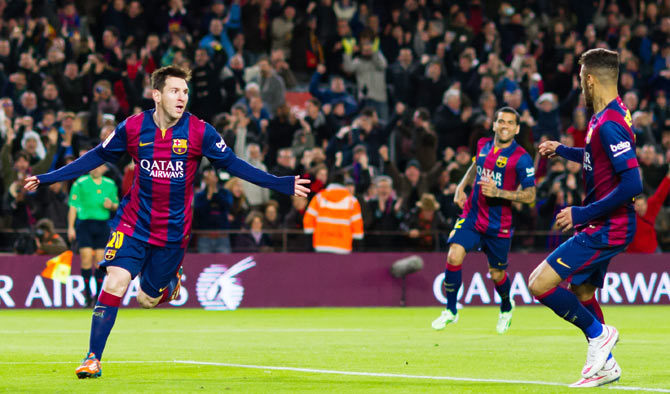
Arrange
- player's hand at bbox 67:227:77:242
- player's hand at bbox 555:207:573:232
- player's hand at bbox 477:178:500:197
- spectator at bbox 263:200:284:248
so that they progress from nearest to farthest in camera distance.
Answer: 1. player's hand at bbox 555:207:573:232
2. player's hand at bbox 477:178:500:197
3. player's hand at bbox 67:227:77:242
4. spectator at bbox 263:200:284:248

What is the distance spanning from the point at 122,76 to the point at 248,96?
95.7 inches

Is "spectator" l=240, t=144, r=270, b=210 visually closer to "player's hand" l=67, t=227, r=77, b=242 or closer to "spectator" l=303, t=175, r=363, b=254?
"spectator" l=303, t=175, r=363, b=254

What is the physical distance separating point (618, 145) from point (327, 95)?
601 inches

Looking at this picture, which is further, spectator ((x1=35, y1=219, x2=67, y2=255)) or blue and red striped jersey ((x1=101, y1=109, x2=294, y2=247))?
spectator ((x1=35, y1=219, x2=67, y2=255))

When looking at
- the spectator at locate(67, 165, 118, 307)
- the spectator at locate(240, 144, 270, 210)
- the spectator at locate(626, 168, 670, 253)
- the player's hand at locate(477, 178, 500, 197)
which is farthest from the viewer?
the spectator at locate(626, 168, 670, 253)

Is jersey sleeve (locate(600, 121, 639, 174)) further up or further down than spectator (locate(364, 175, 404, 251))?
further up

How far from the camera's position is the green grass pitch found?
327 inches

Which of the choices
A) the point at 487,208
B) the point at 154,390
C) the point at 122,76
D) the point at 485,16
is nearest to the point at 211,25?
the point at 122,76

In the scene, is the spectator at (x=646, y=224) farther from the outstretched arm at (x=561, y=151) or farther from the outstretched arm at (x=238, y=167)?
the outstretched arm at (x=238, y=167)

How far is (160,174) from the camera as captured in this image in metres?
9.23

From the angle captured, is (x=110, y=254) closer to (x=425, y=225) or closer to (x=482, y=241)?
(x=482, y=241)

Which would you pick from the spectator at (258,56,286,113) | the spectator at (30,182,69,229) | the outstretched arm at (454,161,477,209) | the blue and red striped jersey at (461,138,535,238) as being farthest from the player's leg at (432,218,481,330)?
the spectator at (258,56,286,113)

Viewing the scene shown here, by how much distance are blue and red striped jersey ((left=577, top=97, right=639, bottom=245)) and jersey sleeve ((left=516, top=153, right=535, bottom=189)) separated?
5.21 metres

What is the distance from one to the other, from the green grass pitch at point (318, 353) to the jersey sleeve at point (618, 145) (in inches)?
61.9
